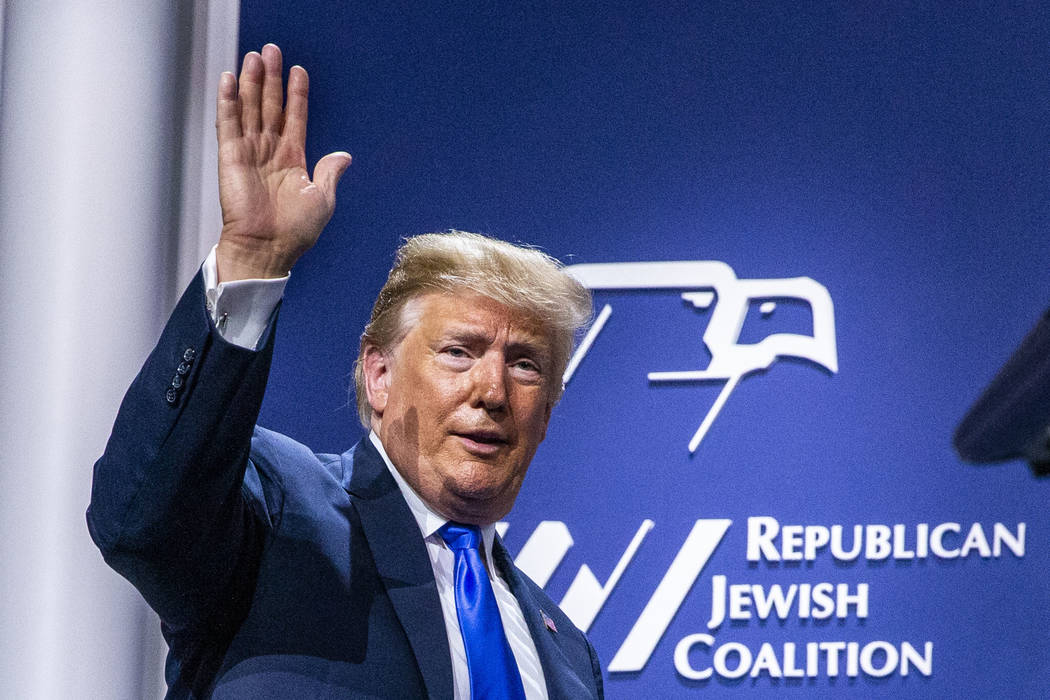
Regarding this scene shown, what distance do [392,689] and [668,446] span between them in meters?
1.54

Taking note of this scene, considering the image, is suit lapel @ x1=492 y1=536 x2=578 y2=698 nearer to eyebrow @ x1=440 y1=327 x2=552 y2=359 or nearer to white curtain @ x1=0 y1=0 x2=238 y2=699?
eyebrow @ x1=440 y1=327 x2=552 y2=359

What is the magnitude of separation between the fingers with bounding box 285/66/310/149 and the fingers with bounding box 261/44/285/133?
0.01m

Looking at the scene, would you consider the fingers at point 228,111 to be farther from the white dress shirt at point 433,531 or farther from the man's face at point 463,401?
the man's face at point 463,401

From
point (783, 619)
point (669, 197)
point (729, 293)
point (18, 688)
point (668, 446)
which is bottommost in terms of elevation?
point (18, 688)

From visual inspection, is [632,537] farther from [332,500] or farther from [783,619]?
[332,500]

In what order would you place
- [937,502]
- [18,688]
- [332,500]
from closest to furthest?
[332,500], [18,688], [937,502]

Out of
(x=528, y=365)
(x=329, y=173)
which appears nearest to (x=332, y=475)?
(x=528, y=365)

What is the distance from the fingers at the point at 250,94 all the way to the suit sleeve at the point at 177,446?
21cm

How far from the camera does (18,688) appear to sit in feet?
9.01

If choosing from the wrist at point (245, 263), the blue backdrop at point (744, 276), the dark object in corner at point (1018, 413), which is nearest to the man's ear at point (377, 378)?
the wrist at point (245, 263)

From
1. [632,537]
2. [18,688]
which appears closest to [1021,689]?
[632,537]

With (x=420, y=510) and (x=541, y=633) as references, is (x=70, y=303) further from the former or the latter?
(x=541, y=633)

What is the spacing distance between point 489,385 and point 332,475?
0.27 meters

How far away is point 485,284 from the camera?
1.87 metres
